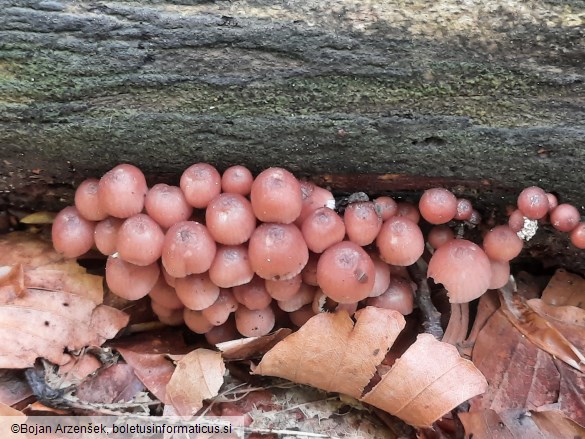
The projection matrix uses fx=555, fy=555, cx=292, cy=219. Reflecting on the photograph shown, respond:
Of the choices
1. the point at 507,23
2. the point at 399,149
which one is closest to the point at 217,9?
the point at 399,149

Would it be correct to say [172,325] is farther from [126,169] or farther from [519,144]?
[519,144]

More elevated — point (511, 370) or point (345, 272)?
point (345, 272)

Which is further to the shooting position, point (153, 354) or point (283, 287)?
point (153, 354)

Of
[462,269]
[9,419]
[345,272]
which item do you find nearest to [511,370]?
[462,269]

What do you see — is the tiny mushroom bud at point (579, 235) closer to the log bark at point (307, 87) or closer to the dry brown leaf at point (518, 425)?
the log bark at point (307, 87)

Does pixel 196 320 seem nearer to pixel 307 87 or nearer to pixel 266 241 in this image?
pixel 266 241

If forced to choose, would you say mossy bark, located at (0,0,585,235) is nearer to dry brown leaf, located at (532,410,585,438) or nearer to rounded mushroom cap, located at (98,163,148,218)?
rounded mushroom cap, located at (98,163,148,218)
